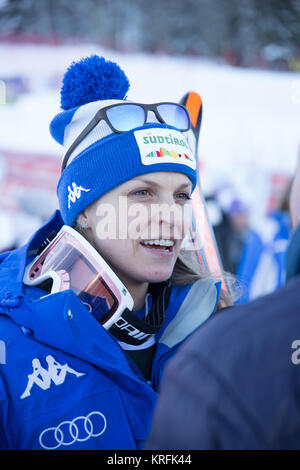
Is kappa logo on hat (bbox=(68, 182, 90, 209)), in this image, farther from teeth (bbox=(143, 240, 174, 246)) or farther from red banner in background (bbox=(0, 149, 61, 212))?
red banner in background (bbox=(0, 149, 61, 212))

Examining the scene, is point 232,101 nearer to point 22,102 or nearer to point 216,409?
point 22,102

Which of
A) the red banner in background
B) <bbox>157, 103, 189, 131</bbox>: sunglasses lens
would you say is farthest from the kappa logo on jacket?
the red banner in background

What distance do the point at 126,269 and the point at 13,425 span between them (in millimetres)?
680

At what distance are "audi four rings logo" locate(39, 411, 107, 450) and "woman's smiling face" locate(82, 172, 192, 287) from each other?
1.81ft

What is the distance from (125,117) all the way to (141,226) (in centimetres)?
46

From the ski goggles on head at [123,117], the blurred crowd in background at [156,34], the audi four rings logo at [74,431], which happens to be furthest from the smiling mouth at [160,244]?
the blurred crowd in background at [156,34]

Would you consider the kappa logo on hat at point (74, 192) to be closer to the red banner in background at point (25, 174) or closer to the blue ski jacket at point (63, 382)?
the blue ski jacket at point (63, 382)

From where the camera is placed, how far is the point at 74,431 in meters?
1.55

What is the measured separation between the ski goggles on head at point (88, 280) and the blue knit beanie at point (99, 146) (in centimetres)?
24

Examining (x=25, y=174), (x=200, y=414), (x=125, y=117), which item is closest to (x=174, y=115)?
(x=125, y=117)

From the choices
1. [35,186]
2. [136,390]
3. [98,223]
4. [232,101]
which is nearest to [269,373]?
[136,390]

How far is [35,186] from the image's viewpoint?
21.4 ft

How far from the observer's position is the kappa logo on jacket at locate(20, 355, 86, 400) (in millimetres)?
1573

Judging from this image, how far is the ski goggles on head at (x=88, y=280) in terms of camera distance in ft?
5.68
